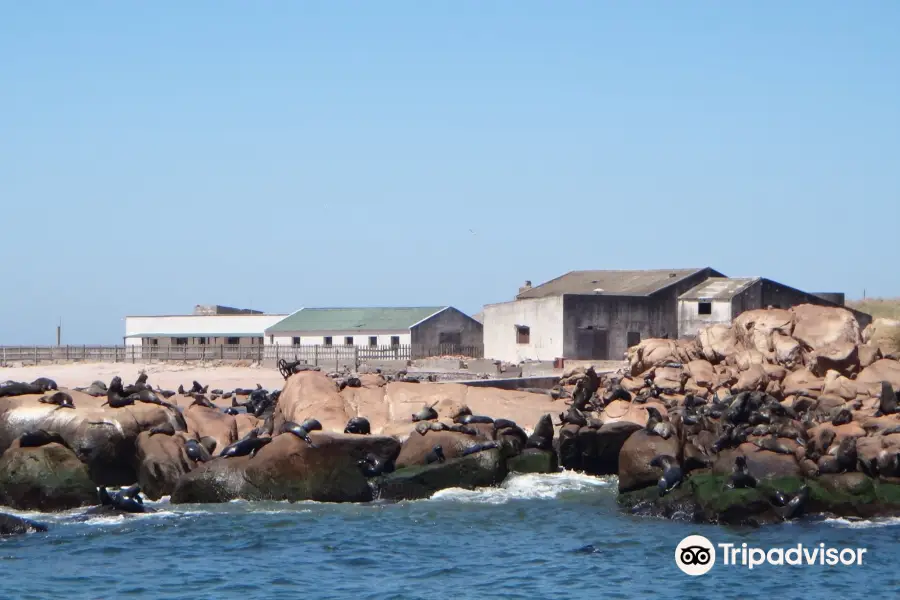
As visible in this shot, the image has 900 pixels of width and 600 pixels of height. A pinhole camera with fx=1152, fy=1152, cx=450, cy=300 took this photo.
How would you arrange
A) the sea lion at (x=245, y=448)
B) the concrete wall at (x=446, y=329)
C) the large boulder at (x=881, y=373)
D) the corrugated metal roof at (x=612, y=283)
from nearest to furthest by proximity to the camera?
the sea lion at (x=245, y=448) → the large boulder at (x=881, y=373) → the corrugated metal roof at (x=612, y=283) → the concrete wall at (x=446, y=329)

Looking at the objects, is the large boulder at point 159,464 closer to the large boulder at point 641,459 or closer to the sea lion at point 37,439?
the sea lion at point 37,439

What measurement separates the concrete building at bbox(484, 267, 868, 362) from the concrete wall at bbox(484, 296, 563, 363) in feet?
0.15

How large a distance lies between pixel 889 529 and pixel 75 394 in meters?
19.2

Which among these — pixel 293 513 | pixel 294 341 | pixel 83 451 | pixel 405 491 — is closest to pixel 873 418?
pixel 405 491

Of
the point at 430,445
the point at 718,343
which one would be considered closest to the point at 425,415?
the point at 430,445

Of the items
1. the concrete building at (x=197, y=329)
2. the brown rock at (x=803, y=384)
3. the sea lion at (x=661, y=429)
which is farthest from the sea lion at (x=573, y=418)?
the concrete building at (x=197, y=329)

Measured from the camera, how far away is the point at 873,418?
2777 cm

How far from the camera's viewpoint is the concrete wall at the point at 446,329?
66562 millimetres

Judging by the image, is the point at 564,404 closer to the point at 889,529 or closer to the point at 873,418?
the point at 873,418

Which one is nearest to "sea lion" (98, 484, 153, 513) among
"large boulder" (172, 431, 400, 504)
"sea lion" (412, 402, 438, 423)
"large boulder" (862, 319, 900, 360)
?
"large boulder" (172, 431, 400, 504)

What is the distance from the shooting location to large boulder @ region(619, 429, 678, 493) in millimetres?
24672

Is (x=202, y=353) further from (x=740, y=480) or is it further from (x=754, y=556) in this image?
(x=754, y=556)

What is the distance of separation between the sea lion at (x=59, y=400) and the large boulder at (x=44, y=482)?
6.73 ft

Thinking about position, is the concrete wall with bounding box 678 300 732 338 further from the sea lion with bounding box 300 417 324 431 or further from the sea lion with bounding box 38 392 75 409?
the sea lion with bounding box 38 392 75 409
